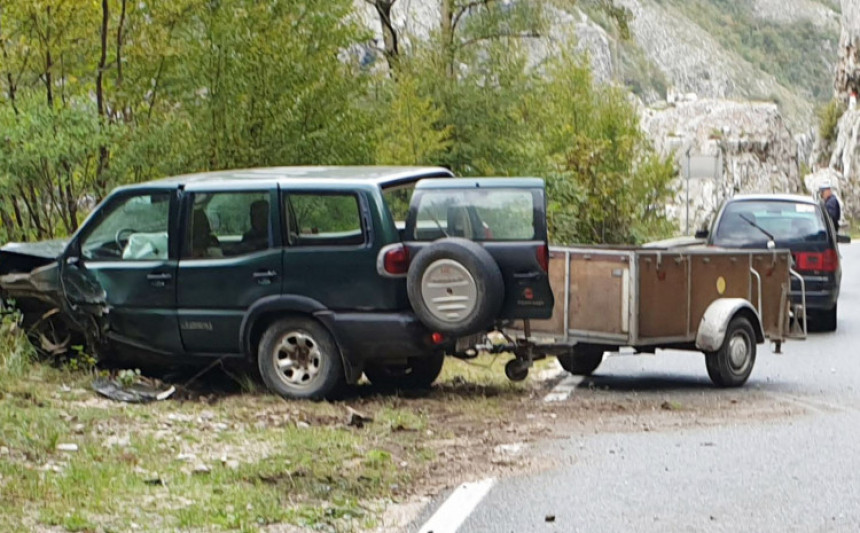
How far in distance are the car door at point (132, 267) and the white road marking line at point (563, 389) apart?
117 inches

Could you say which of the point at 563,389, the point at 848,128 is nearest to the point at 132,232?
the point at 563,389

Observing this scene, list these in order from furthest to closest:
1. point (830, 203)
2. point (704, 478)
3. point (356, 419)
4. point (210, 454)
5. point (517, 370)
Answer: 1. point (830, 203)
2. point (517, 370)
3. point (356, 419)
4. point (210, 454)
5. point (704, 478)

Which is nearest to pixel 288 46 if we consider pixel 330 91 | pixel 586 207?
pixel 330 91

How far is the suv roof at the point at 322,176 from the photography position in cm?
1116

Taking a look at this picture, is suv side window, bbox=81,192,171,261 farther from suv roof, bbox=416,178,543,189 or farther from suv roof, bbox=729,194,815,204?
suv roof, bbox=729,194,815,204

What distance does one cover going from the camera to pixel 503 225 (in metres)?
11.1

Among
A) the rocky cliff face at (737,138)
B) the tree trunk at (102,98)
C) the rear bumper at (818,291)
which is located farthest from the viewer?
the rocky cliff face at (737,138)

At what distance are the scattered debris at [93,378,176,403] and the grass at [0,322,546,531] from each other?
0.11 meters

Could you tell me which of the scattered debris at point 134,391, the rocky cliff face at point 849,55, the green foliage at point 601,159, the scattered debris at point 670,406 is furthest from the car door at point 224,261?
the rocky cliff face at point 849,55

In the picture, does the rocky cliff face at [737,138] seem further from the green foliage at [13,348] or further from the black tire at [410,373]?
the green foliage at [13,348]

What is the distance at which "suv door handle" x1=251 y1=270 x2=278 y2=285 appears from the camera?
11242 mm

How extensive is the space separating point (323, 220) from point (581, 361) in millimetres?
3550

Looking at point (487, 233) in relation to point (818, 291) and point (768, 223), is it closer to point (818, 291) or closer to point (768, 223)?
point (818, 291)

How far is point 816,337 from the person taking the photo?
17969 millimetres
